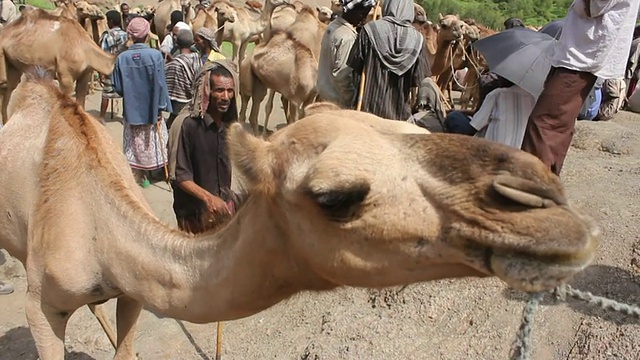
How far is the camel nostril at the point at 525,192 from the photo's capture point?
4.30 ft

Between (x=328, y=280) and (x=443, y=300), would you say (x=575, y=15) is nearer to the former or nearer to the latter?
(x=443, y=300)

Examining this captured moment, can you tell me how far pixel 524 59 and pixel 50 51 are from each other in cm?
919

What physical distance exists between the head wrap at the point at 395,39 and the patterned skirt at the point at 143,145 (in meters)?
3.75

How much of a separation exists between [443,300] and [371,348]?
0.72 m

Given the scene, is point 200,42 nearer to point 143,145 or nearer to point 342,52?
point 143,145

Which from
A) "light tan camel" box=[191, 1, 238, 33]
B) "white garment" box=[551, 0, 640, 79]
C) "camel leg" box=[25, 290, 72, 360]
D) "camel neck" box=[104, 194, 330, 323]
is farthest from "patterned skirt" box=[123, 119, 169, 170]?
"light tan camel" box=[191, 1, 238, 33]

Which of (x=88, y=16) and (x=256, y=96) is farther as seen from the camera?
(x=88, y=16)

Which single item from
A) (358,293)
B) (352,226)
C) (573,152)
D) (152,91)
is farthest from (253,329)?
(573,152)

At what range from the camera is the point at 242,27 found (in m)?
18.0

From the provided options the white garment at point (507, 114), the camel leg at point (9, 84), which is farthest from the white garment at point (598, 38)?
the camel leg at point (9, 84)

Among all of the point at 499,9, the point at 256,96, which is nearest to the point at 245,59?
the point at 256,96

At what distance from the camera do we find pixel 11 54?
10086 mm

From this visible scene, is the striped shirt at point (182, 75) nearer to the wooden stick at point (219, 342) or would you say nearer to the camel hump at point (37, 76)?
the camel hump at point (37, 76)

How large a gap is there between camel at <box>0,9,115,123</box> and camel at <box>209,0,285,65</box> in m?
7.07
